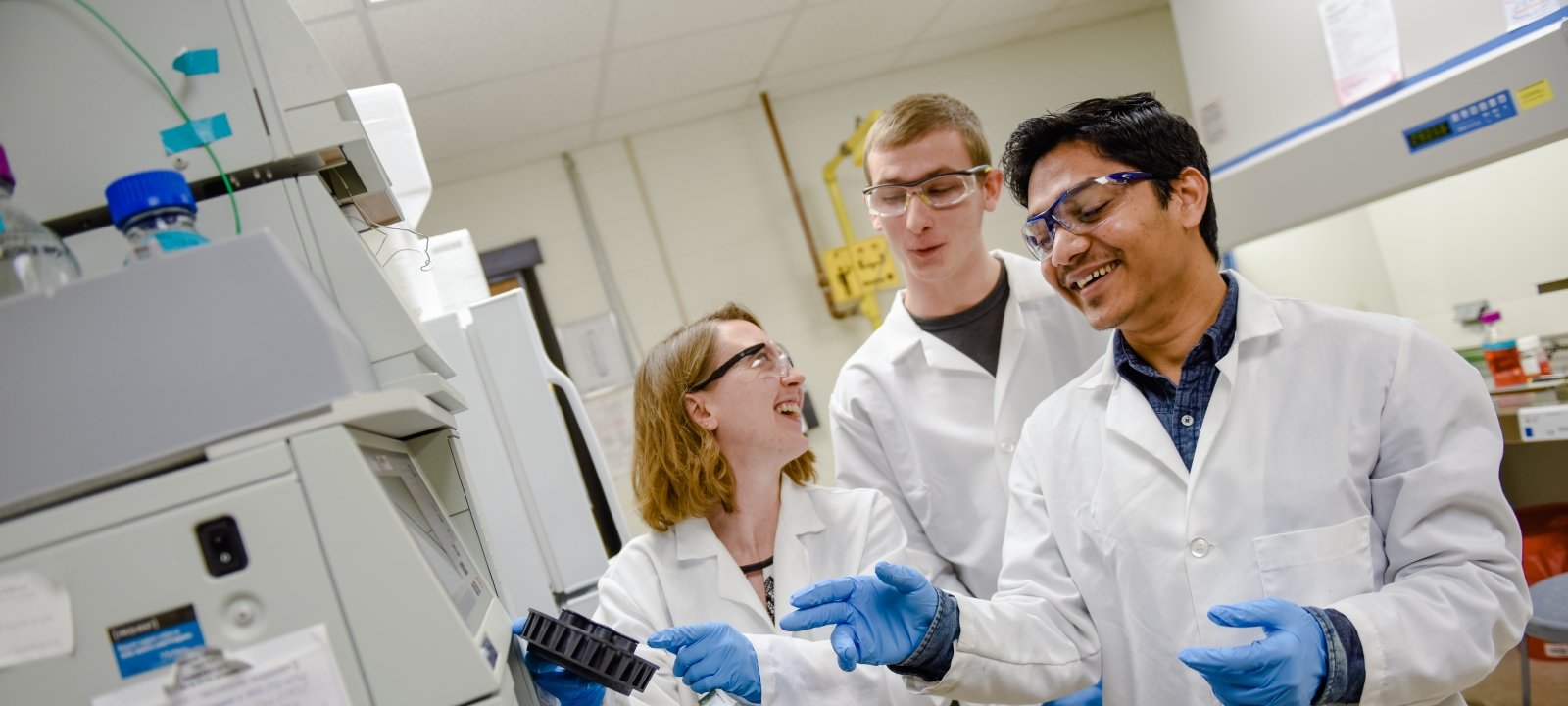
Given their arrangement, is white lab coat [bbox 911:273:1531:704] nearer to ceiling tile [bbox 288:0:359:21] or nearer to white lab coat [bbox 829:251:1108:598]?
white lab coat [bbox 829:251:1108:598]

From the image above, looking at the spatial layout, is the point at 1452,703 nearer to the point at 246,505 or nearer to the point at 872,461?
the point at 872,461

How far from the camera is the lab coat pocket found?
3.58 ft

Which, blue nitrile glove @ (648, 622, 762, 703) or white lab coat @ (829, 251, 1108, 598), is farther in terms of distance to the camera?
white lab coat @ (829, 251, 1108, 598)

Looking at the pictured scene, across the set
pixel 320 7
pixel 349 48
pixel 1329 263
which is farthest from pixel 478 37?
pixel 1329 263

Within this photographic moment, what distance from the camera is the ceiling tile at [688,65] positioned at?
3291mm

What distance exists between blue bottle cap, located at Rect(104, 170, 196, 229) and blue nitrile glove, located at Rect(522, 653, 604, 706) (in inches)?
26.3

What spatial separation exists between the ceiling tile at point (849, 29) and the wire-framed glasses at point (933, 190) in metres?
1.76

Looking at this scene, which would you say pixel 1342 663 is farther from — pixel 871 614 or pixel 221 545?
pixel 221 545

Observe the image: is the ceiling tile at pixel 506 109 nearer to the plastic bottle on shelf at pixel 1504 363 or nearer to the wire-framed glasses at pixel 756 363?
the wire-framed glasses at pixel 756 363

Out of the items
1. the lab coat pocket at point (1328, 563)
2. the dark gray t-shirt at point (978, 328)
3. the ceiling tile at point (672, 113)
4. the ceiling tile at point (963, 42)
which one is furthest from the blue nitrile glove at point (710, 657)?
the ceiling tile at point (963, 42)

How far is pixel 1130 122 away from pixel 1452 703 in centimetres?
88

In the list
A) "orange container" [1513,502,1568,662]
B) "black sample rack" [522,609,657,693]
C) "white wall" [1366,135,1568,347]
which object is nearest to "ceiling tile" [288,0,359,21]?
"black sample rack" [522,609,657,693]

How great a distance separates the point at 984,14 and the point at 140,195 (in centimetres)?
367

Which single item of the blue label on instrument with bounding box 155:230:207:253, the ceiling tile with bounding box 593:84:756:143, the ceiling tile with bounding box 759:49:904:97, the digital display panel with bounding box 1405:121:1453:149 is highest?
the ceiling tile with bounding box 593:84:756:143
